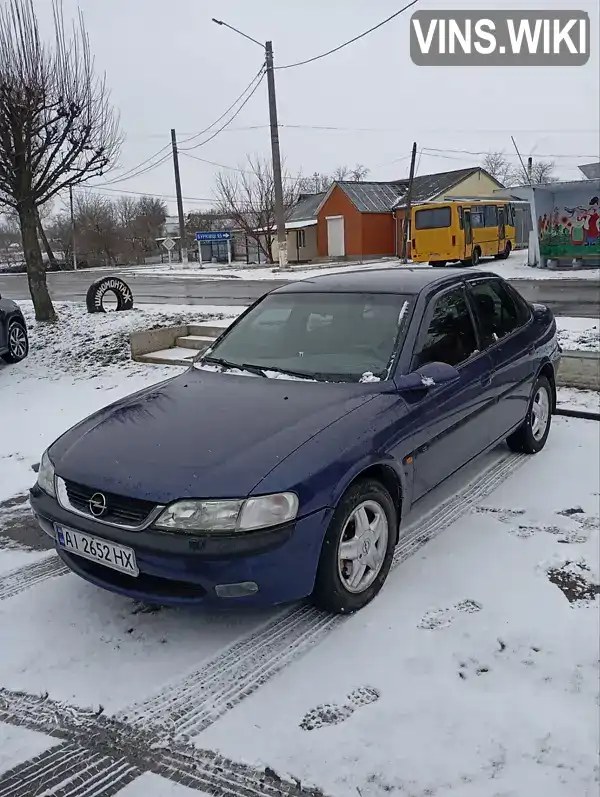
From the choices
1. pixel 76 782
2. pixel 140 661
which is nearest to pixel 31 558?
pixel 140 661

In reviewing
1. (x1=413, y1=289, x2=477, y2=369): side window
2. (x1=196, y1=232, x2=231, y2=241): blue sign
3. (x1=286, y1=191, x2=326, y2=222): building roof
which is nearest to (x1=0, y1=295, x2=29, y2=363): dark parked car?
(x1=413, y1=289, x2=477, y2=369): side window

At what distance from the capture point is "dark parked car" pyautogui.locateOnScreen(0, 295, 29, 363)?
9492mm

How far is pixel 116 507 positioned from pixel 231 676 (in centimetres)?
88

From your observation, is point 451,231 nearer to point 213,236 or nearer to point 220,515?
point 213,236

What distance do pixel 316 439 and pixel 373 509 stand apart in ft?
1.65

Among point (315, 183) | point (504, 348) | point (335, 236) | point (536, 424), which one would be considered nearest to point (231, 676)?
point (504, 348)

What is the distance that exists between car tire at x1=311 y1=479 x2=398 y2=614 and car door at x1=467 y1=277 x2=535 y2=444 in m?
1.57

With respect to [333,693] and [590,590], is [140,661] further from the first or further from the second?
[590,590]

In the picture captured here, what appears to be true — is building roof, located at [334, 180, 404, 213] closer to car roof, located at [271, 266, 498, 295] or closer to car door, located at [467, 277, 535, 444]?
car door, located at [467, 277, 535, 444]

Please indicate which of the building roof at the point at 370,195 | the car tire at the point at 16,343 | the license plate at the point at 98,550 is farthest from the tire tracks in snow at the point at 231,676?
the building roof at the point at 370,195

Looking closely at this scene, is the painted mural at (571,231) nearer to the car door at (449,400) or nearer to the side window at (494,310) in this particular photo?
the side window at (494,310)

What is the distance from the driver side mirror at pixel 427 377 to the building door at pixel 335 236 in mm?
34257

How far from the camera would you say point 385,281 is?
449cm

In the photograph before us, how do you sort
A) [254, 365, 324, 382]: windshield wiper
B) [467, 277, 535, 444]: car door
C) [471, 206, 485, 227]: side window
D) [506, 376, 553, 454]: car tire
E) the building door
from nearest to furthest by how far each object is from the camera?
[254, 365, 324, 382]: windshield wiper → [467, 277, 535, 444]: car door → [506, 376, 553, 454]: car tire → [471, 206, 485, 227]: side window → the building door
